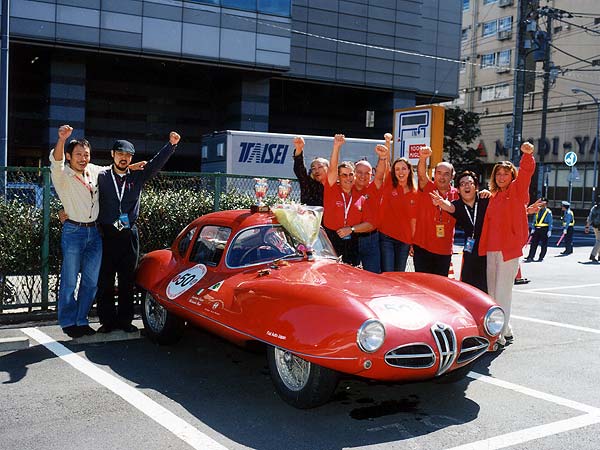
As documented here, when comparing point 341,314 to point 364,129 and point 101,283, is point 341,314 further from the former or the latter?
point 364,129

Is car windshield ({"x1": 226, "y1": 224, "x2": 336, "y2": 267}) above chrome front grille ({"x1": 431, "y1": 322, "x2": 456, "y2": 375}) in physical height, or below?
above

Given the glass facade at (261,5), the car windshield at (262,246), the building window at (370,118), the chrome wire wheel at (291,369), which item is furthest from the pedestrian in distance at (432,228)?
the building window at (370,118)

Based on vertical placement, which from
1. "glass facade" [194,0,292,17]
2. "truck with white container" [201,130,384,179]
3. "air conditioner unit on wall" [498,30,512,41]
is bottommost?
"truck with white container" [201,130,384,179]

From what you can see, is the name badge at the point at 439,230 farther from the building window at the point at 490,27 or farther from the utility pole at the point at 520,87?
the building window at the point at 490,27

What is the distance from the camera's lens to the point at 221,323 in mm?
5156

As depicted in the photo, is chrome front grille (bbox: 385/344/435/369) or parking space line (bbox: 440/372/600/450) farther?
chrome front grille (bbox: 385/344/435/369)

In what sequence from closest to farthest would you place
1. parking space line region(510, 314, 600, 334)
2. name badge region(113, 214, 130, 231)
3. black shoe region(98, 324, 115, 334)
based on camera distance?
1. name badge region(113, 214, 130, 231)
2. black shoe region(98, 324, 115, 334)
3. parking space line region(510, 314, 600, 334)

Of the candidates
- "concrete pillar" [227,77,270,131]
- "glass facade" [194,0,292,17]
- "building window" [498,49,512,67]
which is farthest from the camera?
"building window" [498,49,512,67]

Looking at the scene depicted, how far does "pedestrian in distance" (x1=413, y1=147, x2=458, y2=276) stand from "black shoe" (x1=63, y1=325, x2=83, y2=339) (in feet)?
12.3

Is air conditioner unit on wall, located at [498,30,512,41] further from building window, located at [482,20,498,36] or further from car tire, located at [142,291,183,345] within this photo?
car tire, located at [142,291,183,345]

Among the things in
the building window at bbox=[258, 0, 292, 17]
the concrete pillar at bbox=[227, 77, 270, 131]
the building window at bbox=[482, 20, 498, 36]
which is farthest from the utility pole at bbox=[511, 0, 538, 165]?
the building window at bbox=[482, 20, 498, 36]

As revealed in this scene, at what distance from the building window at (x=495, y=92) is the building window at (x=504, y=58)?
5.88 ft

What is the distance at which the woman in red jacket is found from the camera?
6.55 m

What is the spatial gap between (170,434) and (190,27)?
961 inches
